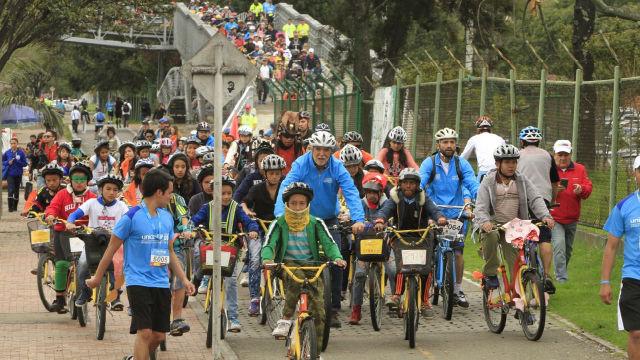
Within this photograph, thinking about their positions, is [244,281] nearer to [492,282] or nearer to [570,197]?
[570,197]

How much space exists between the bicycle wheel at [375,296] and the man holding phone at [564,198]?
8.73 feet

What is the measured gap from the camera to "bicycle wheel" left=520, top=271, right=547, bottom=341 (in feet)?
36.3

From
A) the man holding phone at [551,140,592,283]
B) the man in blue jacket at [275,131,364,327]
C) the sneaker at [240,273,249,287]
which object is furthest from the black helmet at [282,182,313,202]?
the sneaker at [240,273,249,287]

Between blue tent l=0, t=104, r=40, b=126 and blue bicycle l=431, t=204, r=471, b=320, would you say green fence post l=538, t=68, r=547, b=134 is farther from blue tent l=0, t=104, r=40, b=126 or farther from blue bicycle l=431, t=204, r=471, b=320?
blue tent l=0, t=104, r=40, b=126

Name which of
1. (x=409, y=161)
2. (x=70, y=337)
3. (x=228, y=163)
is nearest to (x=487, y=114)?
(x=228, y=163)

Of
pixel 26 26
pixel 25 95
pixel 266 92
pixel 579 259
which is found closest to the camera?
pixel 579 259

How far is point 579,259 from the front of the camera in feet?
53.0

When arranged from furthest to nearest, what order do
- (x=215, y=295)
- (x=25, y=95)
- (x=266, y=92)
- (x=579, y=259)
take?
(x=25, y=95) → (x=266, y=92) → (x=579, y=259) → (x=215, y=295)

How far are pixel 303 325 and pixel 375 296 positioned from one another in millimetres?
2761

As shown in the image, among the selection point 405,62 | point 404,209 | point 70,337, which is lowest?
point 70,337

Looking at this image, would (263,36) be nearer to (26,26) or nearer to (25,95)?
(25,95)

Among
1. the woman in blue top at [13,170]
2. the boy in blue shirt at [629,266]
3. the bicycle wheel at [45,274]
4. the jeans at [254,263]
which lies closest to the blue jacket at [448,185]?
the jeans at [254,263]

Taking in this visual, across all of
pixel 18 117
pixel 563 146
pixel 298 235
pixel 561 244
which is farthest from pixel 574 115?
pixel 18 117

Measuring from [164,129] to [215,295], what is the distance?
17419mm
